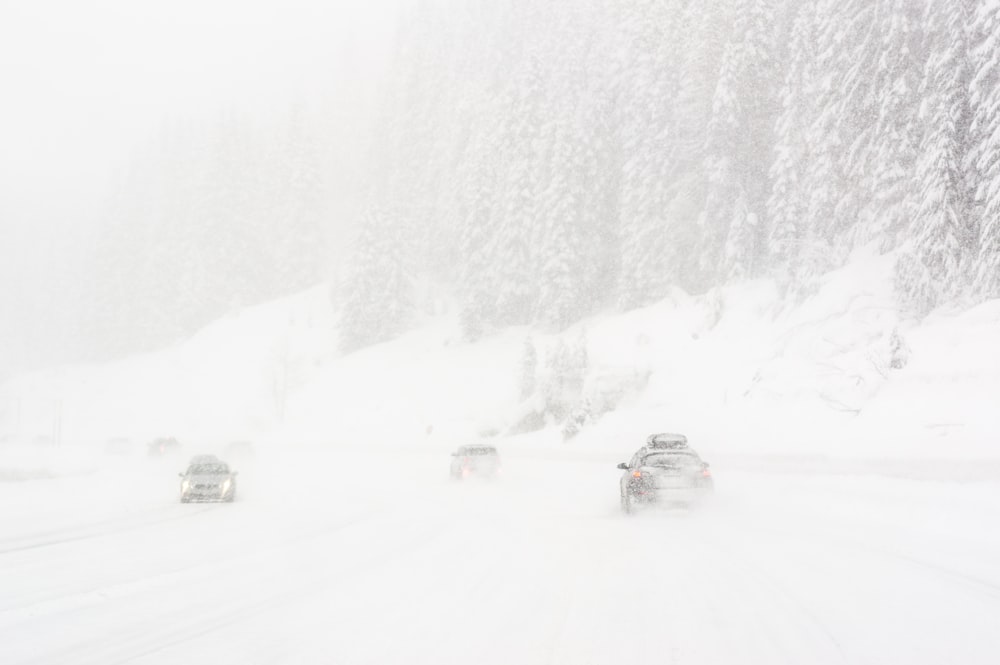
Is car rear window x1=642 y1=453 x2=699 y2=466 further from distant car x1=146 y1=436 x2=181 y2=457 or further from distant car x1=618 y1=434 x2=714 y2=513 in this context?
distant car x1=146 y1=436 x2=181 y2=457

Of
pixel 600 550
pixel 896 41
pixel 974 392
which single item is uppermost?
pixel 896 41

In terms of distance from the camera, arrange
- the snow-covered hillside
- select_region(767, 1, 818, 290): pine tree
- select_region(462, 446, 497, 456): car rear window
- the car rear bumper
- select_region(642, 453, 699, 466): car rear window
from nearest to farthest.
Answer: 1. select_region(642, 453, 699, 466): car rear window
2. the snow-covered hillside
3. the car rear bumper
4. select_region(462, 446, 497, 456): car rear window
5. select_region(767, 1, 818, 290): pine tree

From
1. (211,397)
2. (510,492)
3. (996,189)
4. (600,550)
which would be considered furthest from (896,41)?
(211,397)

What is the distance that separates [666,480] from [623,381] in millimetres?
20979

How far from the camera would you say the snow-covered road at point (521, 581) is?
6.42 m

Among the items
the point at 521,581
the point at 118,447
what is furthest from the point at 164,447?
the point at 521,581

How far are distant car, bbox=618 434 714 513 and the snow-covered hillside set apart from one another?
389cm

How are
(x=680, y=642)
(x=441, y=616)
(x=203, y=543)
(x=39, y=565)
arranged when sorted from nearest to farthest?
(x=680, y=642), (x=441, y=616), (x=39, y=565), (x=203, y=543)

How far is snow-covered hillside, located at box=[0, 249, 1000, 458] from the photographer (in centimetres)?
1945

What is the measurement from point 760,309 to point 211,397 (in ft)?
159

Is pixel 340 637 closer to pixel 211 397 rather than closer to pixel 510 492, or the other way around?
pixel 510 492

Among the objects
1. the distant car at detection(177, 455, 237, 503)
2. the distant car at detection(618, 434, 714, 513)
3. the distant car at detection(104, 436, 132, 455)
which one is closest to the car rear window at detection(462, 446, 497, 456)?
the distant car at detection(177, 455, 237, 503)

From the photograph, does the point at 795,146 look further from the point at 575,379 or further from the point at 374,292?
the point at 374,292

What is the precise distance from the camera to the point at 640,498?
1669 centimetres
